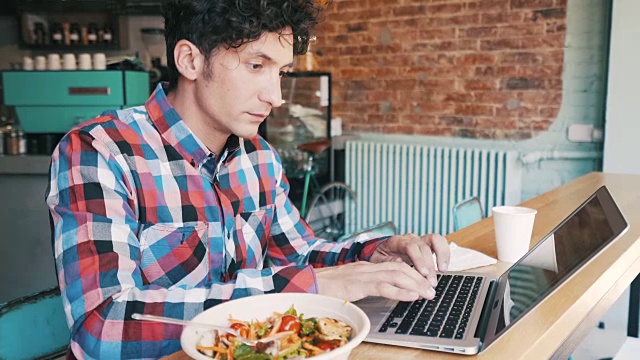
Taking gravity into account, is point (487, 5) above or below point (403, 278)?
above

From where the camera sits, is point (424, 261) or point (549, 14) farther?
point (549, 14)

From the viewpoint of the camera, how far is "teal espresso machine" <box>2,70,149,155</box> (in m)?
3.27

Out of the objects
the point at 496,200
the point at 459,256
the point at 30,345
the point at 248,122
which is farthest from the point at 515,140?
the point at 30,345

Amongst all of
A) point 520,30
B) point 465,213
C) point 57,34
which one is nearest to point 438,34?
point 520,30

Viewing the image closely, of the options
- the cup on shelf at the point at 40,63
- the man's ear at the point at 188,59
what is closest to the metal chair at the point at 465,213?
the man's ear at the point at 188,59

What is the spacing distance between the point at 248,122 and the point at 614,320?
8.62 ft

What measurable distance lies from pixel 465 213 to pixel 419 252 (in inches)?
40.9

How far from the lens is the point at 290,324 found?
0.81m

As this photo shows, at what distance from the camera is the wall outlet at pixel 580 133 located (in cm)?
339

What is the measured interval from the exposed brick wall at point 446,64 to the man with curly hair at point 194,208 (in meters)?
2.52

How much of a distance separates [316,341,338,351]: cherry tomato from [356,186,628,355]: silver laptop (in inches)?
6.4

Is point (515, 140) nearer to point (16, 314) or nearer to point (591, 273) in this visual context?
point (591, 273)

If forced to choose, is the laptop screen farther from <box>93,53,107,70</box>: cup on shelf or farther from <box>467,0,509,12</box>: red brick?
<box>93,53,107,70</box>: cup on shelf

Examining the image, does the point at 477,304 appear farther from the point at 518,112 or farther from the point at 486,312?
the point at 518,112
